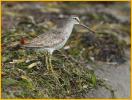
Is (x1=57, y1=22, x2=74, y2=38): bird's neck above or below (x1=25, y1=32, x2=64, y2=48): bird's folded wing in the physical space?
above

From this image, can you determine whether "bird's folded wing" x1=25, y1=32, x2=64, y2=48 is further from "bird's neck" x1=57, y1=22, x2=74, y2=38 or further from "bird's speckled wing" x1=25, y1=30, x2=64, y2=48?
"bird's neck" x1=57, y1=22, x2=74, y2=38

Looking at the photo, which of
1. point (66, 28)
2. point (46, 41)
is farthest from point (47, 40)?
point (66, 28)

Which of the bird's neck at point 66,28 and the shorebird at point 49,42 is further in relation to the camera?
the bird's neck at point 66,28

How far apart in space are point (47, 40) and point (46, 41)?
0.02 meters

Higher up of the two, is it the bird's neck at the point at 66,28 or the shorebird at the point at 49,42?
the bird's neck at the point at 66,28

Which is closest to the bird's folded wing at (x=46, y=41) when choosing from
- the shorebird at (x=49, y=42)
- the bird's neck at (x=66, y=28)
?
the shorebird at (x=49, y=42)

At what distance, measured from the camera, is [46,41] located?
A: 6.52 meters

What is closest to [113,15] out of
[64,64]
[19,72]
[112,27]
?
[112,27]

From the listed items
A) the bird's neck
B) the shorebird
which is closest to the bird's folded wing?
the shorebird

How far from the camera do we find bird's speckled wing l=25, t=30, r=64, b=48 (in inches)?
253

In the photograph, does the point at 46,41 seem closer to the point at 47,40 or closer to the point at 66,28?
the point at 47,40

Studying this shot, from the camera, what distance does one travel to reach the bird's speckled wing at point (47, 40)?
643cm

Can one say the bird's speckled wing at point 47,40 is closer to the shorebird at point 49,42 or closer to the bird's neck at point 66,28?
the shorebird at point 49,42

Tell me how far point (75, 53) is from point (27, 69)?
1.29m
